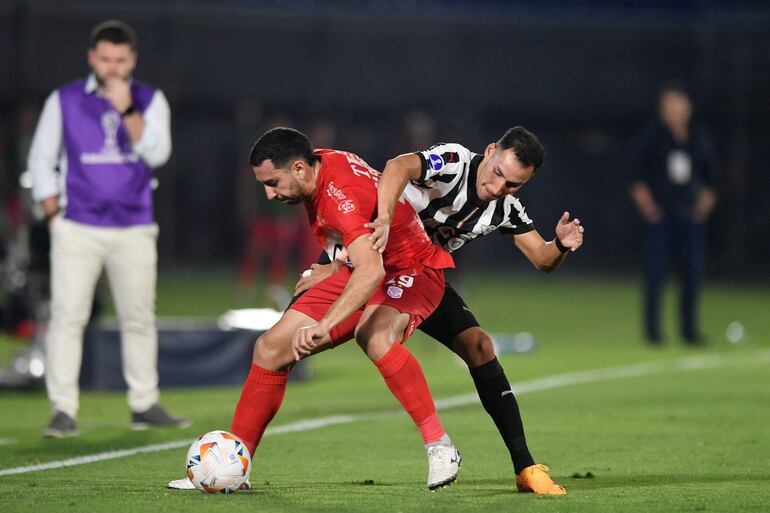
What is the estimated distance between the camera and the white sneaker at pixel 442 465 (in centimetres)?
580

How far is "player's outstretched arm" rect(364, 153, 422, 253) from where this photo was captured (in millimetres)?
5707

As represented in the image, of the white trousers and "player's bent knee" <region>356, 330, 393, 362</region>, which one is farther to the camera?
the white trousers

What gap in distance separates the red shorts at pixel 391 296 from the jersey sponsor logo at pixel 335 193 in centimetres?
46

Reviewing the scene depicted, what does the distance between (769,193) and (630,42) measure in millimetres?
3410

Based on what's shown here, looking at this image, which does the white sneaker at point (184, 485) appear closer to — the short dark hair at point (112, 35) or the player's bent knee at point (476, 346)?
the player's bent knee at point (476, 346)

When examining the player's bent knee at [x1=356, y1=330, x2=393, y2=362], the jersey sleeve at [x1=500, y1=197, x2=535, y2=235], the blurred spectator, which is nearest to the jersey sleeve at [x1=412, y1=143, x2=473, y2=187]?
the jersey sleeve at [x1=500, y1=197, x2=535, y2=235]

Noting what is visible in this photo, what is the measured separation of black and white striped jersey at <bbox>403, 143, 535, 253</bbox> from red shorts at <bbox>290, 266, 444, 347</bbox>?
281 millimetres

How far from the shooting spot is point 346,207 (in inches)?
227

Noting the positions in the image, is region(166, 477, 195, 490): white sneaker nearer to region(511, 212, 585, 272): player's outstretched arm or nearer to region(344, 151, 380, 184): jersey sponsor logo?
region(344, 151, 380, 184): jersey sponsor logo

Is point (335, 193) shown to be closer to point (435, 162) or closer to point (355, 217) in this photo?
point (355, 217)

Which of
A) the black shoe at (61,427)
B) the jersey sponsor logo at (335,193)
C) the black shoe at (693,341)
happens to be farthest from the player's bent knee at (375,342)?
the black shoe at (693,341)

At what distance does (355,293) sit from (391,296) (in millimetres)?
421

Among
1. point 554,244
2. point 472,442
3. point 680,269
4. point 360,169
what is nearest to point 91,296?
point 472,442

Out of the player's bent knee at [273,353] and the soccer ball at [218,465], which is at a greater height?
the player's bent knee at [273,353]
